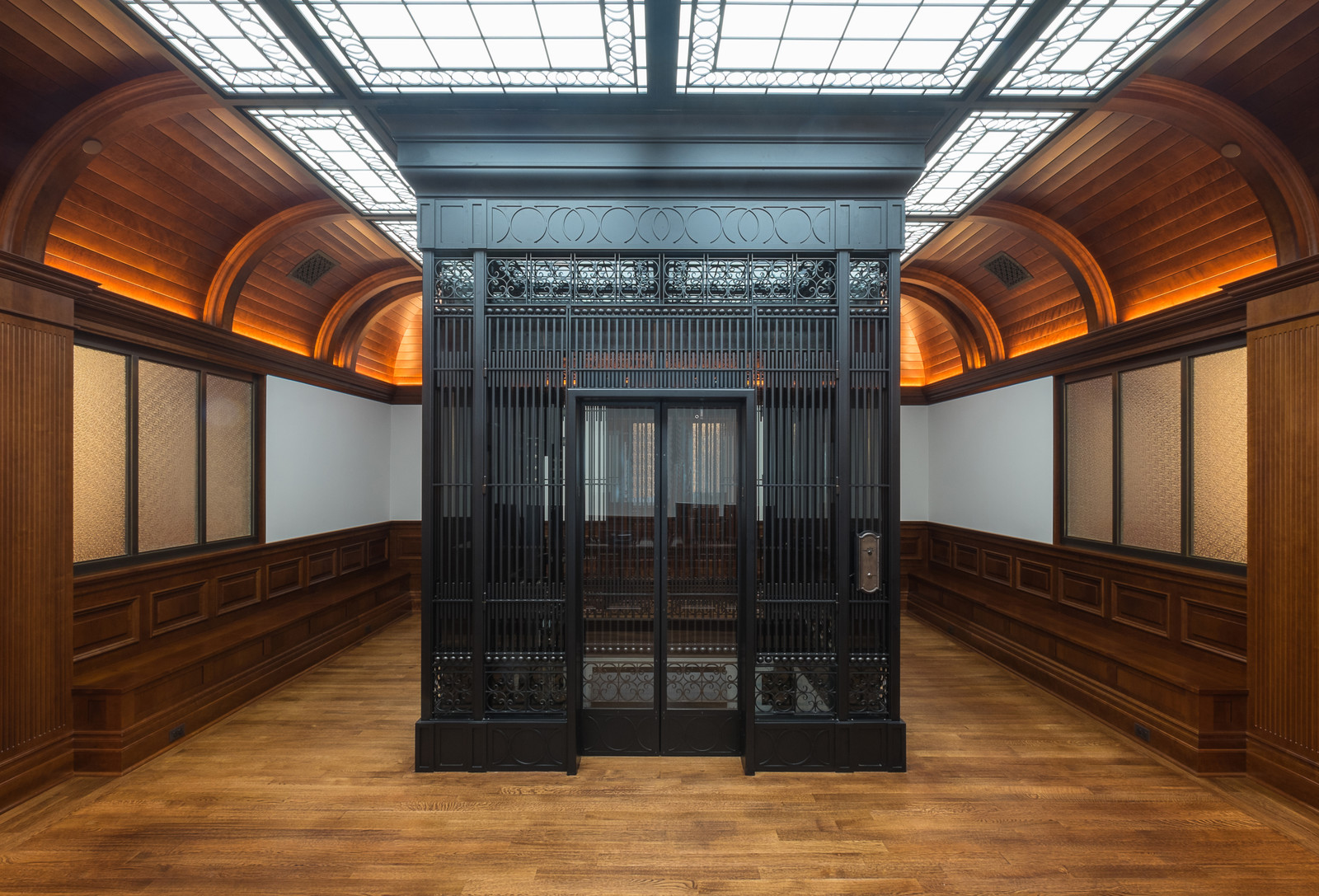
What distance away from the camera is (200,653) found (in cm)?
443

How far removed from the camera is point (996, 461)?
22.6 ft

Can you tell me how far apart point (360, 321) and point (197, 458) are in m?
2.95

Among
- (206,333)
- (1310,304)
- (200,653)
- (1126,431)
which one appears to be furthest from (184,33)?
(1126,431)

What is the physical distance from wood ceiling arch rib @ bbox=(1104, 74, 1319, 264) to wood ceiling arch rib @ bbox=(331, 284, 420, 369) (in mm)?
7133

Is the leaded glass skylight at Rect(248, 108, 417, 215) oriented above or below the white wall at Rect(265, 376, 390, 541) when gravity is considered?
above

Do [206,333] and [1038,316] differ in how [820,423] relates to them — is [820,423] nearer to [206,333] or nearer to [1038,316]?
[1038,316]

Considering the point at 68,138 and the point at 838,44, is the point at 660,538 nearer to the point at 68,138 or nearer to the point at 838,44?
the point at 838,44

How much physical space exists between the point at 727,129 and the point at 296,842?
487 centimetres

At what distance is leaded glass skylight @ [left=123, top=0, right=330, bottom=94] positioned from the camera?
9.46 feet

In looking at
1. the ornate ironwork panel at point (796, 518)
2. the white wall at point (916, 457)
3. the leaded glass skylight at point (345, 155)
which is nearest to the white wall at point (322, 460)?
the leaded glass skylight at point (345, 155)

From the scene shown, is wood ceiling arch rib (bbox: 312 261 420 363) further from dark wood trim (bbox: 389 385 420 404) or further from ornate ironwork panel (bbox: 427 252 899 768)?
ornate ironwork panel (bbox: 427 252 899 768)

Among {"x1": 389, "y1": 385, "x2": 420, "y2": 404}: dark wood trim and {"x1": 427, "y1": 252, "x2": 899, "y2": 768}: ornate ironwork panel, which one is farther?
{"x1": 389, "y1": 385, "x2": 420, "y2": 404}: dark wood trim

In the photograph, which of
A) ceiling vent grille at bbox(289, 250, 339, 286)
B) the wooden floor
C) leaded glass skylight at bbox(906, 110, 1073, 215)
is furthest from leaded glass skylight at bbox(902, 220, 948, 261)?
ceiling vent grille at bbox(289, 250, 339, 286)

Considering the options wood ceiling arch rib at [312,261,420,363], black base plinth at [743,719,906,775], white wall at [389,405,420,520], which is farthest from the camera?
white wall at [389,405,420,520]
